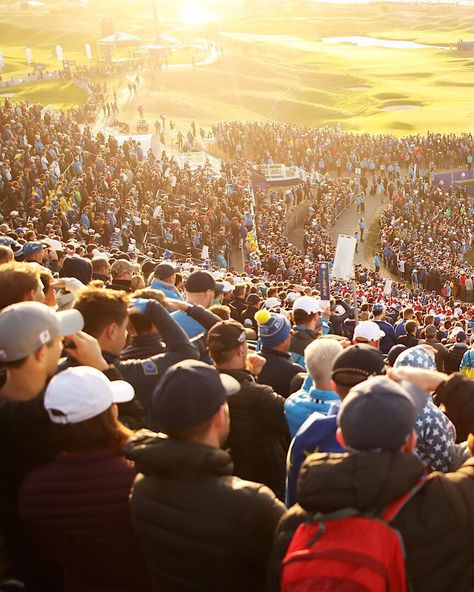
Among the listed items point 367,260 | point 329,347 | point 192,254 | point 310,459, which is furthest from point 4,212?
point 367,260

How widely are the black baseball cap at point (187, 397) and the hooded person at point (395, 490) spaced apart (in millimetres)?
574

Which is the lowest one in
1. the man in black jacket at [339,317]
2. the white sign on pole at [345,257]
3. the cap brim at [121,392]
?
the man in black jacket at [339,317]

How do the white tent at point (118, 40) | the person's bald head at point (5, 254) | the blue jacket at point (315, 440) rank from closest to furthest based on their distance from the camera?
the blue jacket at point (315, 440) < the person's bald head at point (5, 254) < the white tent at point (118, 40)

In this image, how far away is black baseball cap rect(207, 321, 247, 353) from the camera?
446cm

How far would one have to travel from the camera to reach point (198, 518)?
2.85 meters

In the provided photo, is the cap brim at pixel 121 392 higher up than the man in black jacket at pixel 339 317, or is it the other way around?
the cap brim at pixel 121 392

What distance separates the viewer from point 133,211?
2127 cm

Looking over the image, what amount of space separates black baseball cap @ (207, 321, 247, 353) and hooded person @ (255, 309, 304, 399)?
0.84 meters

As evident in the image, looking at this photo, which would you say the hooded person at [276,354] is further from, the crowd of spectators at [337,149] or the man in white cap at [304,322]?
the crowd of spectators at [337,149]

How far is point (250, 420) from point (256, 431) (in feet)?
0.36

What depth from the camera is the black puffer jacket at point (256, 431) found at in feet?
13.9

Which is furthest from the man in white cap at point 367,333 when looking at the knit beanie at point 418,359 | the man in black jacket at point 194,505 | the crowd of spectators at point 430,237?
the crowd of spectators at point 430,237

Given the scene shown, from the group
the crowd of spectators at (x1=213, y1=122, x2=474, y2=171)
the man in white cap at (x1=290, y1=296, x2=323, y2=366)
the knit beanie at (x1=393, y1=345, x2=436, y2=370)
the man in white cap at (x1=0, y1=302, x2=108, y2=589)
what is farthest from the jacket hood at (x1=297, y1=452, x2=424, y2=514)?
the crowd of spectators at (x1=213, y1=122, x2=474, y2=171)

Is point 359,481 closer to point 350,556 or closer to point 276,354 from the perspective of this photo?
point 350,556
